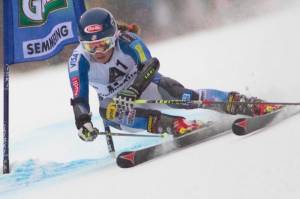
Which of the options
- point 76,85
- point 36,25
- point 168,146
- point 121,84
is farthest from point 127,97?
point 36,25

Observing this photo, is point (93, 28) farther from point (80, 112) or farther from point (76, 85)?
point (80, 112)

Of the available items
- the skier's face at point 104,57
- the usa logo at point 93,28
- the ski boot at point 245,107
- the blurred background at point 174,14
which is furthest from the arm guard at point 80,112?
the blurred background at point 174,14

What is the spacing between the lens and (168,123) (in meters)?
5.86

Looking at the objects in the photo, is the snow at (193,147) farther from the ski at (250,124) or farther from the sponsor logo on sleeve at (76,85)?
the sponsor logo on sleeve at (76,85)

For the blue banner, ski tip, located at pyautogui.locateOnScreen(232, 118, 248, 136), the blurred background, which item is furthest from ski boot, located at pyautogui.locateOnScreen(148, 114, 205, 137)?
the blurred background

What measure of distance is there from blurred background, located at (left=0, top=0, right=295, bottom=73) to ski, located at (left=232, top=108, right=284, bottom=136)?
13.0 m

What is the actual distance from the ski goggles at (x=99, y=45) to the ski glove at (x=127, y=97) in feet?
1.41

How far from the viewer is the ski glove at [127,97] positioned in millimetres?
5586

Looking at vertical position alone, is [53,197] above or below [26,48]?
below

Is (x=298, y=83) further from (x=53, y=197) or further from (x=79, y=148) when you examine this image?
(x=53, y=197)

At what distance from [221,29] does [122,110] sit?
12.7m

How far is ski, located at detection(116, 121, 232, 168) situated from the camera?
17.2ft

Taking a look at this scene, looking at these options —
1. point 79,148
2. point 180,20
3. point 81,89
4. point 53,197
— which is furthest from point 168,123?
point 180,20

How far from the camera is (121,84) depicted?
6.02 metres
